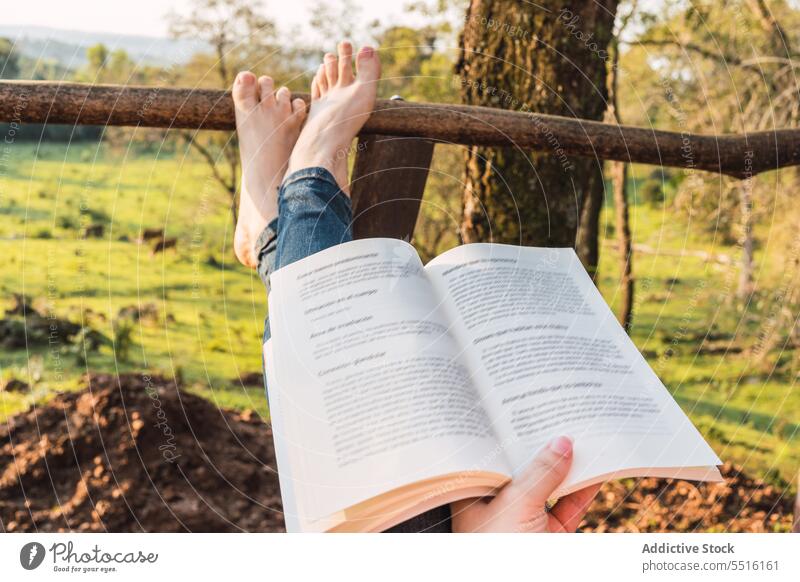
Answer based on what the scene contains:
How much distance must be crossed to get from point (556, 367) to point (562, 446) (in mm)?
123

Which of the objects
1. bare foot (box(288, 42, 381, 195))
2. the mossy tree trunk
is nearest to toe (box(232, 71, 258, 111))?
bare foot (box(288, 42, 381, 195))

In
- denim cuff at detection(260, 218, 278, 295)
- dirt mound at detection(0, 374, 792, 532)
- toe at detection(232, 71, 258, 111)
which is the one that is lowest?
dirt mound at detection(0, 374, 792, 532)

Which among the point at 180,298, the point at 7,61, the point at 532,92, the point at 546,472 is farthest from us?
the point at 180,298

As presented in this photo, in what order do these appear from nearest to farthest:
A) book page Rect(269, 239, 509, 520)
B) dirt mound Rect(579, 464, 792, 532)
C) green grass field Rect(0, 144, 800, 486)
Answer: book page Rect(269, 239, 509, 520) → dirt mound Rect(579, 464, 792, 532) → green grass field Rect(0, 144, 800, 486)

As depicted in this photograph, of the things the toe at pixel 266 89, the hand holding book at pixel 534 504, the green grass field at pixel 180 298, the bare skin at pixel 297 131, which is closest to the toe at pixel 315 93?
the bare skin at pixel 297 131

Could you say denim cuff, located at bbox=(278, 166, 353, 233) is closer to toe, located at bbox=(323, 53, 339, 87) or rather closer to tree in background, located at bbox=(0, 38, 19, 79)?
toe, located at bbox=(323, 53, 339, 87)

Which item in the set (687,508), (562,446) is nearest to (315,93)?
(562,446)

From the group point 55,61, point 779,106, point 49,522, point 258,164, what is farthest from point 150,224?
point 779,106

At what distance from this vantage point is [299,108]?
50.6 inches

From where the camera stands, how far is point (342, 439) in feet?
2.74

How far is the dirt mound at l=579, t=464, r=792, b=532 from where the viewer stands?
2.13 meters

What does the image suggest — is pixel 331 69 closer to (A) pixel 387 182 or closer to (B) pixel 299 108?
(B) pixel 299 108

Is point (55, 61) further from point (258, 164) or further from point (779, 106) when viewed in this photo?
point (779, 106)

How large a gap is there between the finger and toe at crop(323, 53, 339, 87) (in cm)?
79
